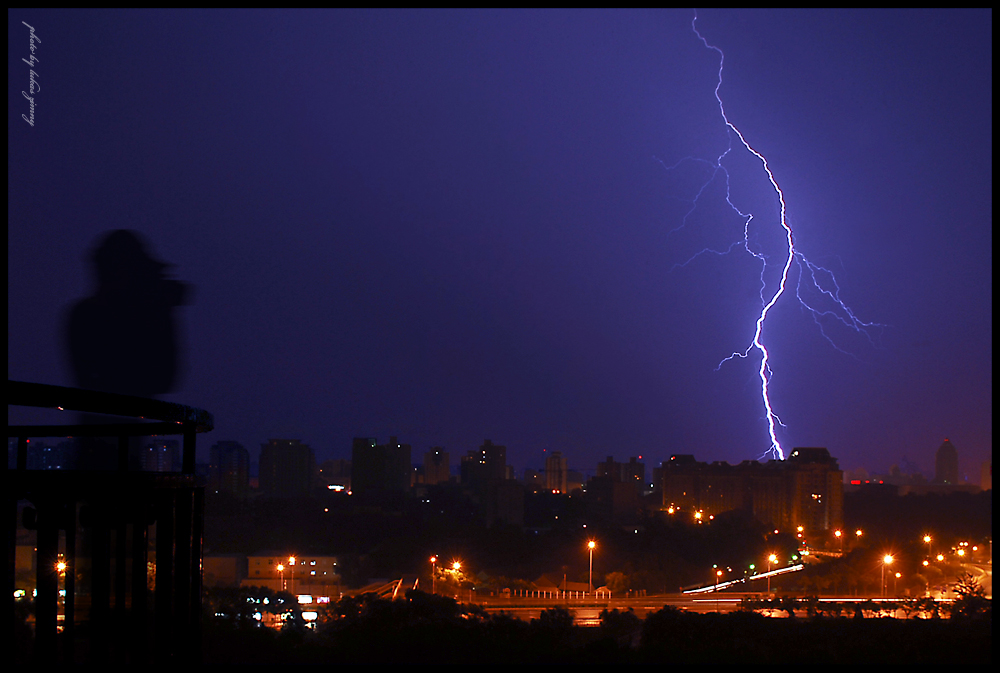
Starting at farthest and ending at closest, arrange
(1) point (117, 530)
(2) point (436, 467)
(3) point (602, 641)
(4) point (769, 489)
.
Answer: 1. (2) point (436, 467)
2. (4) point (769, 489)
3. (3) point (602, 641)
4. (1) point (117, 530)

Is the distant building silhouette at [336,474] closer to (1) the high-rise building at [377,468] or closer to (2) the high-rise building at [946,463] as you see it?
(1) the high-rise building at [377,468]

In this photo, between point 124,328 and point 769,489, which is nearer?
point 124,328

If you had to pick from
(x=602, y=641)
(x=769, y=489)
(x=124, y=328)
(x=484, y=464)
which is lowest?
(x=769, y=489)

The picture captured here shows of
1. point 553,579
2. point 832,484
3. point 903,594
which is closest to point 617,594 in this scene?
point 553,579

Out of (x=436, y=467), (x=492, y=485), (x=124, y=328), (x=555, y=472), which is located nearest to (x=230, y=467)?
(x=492, y=485)

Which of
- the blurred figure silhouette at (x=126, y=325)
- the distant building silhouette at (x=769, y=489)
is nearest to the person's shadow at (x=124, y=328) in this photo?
the blurred figure silhouette at (x=126, y=325)

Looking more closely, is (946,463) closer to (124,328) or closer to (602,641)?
(602,641)
